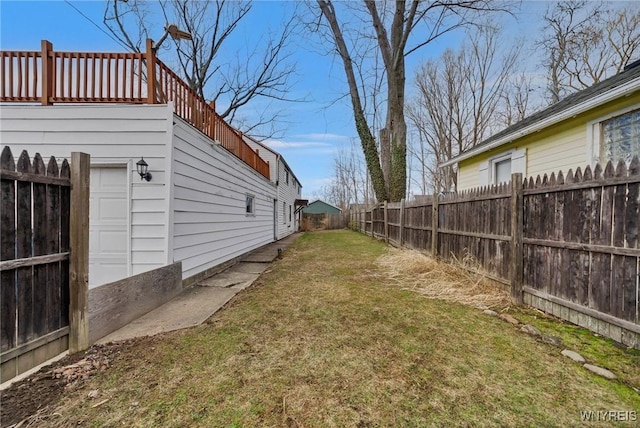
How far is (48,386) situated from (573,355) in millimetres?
4058

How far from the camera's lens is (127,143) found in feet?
12.8

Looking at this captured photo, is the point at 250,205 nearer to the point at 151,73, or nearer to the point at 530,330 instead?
the point at 151,73

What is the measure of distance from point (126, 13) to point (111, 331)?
1463 centimetres

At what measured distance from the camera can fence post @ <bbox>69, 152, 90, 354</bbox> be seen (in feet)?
7.66

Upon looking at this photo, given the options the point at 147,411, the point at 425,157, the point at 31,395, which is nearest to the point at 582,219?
the point at 147,411

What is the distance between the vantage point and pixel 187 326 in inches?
117

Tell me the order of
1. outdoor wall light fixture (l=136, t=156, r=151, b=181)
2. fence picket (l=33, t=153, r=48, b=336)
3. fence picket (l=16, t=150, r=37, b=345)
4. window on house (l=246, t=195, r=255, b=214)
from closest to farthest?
1. fence picket (l=16, t=150, r=37, b=345)
2. fence picket (l=33, t=153, r=48, b=336)
3. outdoor wall light fixture (l=136, t=156, r=151, b=181)
4. window on house (l=246, t=195, r=255, b=214)

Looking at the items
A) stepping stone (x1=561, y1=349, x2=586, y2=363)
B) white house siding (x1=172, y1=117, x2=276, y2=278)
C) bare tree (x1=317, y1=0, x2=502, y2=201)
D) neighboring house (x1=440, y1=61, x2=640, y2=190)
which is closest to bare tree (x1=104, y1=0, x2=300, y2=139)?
bare tree (x1=317, y1=0, x2=502, y2=201)

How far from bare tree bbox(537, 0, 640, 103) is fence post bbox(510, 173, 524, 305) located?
1415cm

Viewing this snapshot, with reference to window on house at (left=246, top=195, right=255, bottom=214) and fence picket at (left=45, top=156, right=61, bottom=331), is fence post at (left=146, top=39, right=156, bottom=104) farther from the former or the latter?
window on house at (left=246, top=195, right=255, bottom=214)

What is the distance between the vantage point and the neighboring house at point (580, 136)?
4215 mm

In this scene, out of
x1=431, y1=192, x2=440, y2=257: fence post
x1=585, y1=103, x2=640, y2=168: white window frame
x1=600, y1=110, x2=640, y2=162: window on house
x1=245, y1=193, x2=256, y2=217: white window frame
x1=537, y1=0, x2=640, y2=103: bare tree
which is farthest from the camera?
x1=537, y1=0, x2=640, y2=103: bare tree

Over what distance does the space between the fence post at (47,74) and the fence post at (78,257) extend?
2515 millimetres

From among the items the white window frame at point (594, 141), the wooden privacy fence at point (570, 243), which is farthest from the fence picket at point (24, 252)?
the white window frame at point (594, 141)
